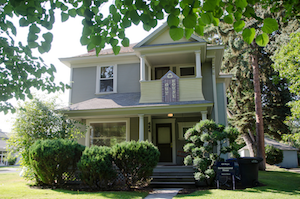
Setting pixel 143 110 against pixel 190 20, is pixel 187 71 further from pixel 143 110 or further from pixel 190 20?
pixel 190 20

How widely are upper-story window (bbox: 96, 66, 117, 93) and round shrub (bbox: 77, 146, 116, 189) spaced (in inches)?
215

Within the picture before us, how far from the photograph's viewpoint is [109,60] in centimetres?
1341

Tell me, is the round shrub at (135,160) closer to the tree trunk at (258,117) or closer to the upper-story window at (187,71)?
the upper-story window at (187,71)

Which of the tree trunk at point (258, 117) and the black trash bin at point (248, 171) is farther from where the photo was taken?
the tree trunk at point (258, 117)

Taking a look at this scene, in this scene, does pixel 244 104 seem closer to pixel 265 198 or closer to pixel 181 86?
pixel 181 86

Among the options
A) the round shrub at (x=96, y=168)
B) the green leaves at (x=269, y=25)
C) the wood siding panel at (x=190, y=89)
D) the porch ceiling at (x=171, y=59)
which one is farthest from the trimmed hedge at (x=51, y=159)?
the green leaves at (x=269, y=25)

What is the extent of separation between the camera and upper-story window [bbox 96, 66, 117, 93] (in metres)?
13.3

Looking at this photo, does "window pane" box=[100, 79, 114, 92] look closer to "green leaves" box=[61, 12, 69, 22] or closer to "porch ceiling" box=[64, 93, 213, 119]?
"porch ceiling" box=[64, 93, 213, 119]

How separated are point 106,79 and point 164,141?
4599 mm

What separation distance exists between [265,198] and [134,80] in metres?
8.39

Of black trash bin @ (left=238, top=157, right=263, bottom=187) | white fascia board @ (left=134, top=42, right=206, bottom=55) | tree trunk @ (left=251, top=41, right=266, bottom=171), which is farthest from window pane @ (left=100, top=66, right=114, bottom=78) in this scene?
tree trunk @ (left=251, top=41, right=266, bottom=171)

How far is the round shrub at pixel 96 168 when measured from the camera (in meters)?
7.88

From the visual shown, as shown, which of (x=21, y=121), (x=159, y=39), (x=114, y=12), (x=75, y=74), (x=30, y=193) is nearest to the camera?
(x=114, y=12)

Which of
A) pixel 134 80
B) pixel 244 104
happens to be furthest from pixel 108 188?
pixel 244 104
